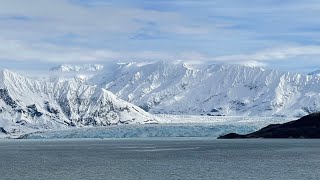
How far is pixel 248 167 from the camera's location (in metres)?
123

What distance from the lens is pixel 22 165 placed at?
137m

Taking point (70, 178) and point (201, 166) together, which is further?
point (201, 166)

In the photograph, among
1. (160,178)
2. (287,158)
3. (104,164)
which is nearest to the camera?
(160,178)

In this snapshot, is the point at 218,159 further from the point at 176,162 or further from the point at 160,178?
the point at 160,178

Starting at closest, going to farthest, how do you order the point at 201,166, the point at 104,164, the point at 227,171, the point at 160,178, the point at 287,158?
the point at 160,178 < the point at 227,171 < the point at 201,166 < the point at 104,164 < the point at 287,158

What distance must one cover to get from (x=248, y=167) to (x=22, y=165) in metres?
46.6

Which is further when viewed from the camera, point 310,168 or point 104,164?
point 104,164

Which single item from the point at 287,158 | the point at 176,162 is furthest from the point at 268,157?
the point at 176,162

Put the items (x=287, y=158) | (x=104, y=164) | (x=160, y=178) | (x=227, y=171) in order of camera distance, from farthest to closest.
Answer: (x=287, y=158), (x=104, y=164), (x=227, y=171), (x=160, y=178)

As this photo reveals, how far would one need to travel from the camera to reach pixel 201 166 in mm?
Answer: 126688

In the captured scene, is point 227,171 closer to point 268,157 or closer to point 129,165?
point 129,165

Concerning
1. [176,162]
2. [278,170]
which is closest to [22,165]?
[176,162]

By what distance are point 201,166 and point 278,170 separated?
16.5 meters

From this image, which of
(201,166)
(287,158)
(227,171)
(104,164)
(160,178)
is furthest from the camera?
(287,158)
